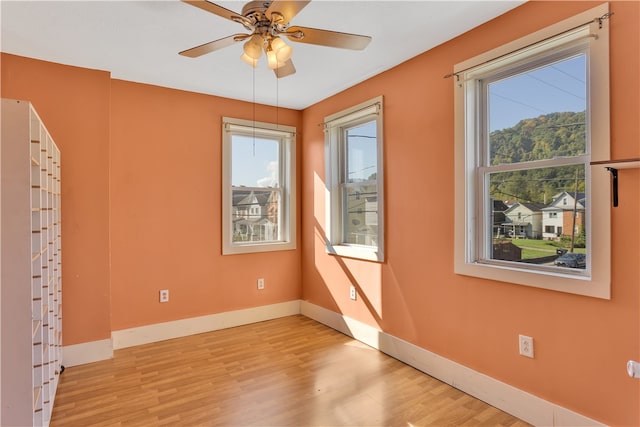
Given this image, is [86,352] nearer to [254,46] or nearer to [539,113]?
[254,46]

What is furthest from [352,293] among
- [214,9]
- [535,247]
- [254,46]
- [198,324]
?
[214,9]

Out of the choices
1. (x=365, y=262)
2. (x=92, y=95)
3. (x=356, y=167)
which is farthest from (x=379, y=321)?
(x=92, y=95)

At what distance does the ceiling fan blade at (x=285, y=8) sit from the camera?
149 centimetres

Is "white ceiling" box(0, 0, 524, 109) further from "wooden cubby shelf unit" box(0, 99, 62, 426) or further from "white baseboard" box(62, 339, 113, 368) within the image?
"white baseboard" box(62, 339, 113, 368)

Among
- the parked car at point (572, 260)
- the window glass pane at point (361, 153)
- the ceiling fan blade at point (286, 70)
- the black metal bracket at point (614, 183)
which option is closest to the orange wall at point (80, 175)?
the ceiling fan blade at point (286, 70)

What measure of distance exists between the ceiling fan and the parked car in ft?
5.51

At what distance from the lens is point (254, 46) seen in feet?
5.85

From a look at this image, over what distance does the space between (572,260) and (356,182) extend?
2.07 meters

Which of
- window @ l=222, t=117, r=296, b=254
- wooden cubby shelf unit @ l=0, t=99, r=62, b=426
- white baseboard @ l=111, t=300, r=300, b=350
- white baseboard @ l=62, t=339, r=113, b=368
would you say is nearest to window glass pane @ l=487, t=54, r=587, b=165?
window @ l=222, t=117, r=296, b=254

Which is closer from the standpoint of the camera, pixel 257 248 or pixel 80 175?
pixel 80 175

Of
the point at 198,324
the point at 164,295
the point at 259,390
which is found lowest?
the point at 259,390

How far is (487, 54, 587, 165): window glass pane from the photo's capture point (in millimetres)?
1980

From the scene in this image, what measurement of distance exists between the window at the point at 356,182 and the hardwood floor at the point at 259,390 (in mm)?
1028

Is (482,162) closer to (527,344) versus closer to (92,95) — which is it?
(527,344)
